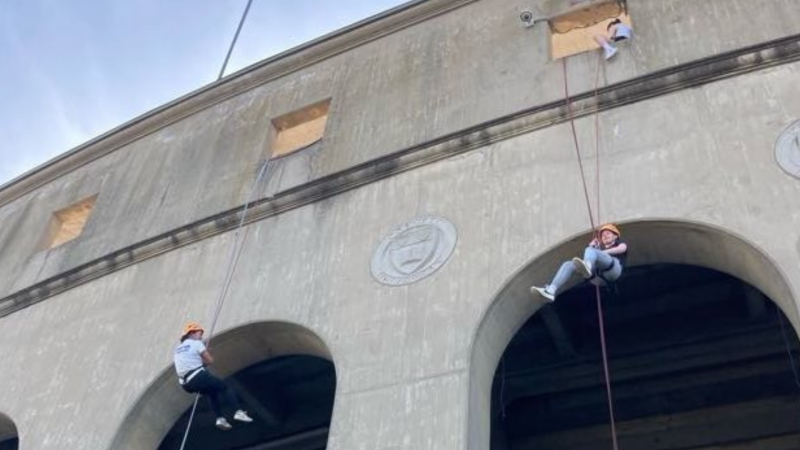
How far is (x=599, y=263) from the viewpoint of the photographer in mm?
8797

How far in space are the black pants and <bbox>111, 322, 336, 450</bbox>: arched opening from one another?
0.99 metres

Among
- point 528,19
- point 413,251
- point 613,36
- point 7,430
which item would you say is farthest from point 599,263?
point 7,430

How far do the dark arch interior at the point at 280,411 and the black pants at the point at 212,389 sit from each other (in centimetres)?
216

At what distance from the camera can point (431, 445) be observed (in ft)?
28.7

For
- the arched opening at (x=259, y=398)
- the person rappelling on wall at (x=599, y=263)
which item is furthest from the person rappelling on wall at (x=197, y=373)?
the person rappelling on wall at (x=599, y=263)

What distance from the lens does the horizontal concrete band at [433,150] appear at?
10734 mm

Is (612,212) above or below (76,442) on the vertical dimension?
above

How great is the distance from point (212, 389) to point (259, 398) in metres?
2.84

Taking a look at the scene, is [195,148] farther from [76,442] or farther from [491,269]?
[491,269]

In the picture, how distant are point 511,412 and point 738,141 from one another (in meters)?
4.90

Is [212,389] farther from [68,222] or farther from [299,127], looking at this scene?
[68,222]

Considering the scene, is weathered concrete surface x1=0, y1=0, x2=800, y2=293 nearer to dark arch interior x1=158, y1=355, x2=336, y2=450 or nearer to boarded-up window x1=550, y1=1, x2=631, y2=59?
boarded-up window x1=550, y1=1, x2=631, y2=59

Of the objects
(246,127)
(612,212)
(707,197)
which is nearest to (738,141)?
(707,197)

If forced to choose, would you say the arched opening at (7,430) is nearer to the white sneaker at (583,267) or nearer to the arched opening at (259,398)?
the arched opening at (259,398)
